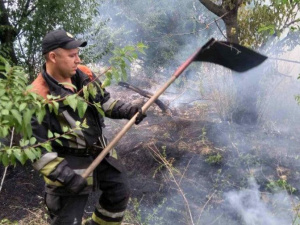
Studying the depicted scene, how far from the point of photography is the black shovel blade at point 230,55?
9.86 ft

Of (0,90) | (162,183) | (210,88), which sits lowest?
(162,183)

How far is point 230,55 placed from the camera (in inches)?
124

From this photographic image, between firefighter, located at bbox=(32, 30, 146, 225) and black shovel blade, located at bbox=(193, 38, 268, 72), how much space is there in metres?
0.75

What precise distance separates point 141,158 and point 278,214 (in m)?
2.16

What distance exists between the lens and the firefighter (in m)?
2.79

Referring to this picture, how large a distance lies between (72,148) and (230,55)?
61.0 inches

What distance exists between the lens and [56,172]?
276 centimetres

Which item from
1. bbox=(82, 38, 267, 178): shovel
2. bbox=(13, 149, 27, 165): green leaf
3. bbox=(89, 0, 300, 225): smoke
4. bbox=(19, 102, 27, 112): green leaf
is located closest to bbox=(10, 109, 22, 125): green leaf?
bbox=(19, 102, 27, 112): green leaf

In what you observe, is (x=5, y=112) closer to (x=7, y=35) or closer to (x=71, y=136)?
(x=71, y=136)

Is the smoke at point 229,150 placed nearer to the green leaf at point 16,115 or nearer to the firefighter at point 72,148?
the firefighter at point 72,148

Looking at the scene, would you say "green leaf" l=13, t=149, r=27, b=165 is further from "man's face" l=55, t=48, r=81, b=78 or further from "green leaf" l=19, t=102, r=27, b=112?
"man's face" l=55, t=48, r=81, b=78

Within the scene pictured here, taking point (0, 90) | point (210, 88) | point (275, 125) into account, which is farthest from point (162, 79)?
point (0, 90)

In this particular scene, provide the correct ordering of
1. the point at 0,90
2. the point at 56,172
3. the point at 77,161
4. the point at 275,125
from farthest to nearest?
the point at 275,125
the point at 77,161
the point at 56,172
the point at 0,90

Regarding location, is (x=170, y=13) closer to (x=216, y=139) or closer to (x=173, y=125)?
(x=173, y=125)
